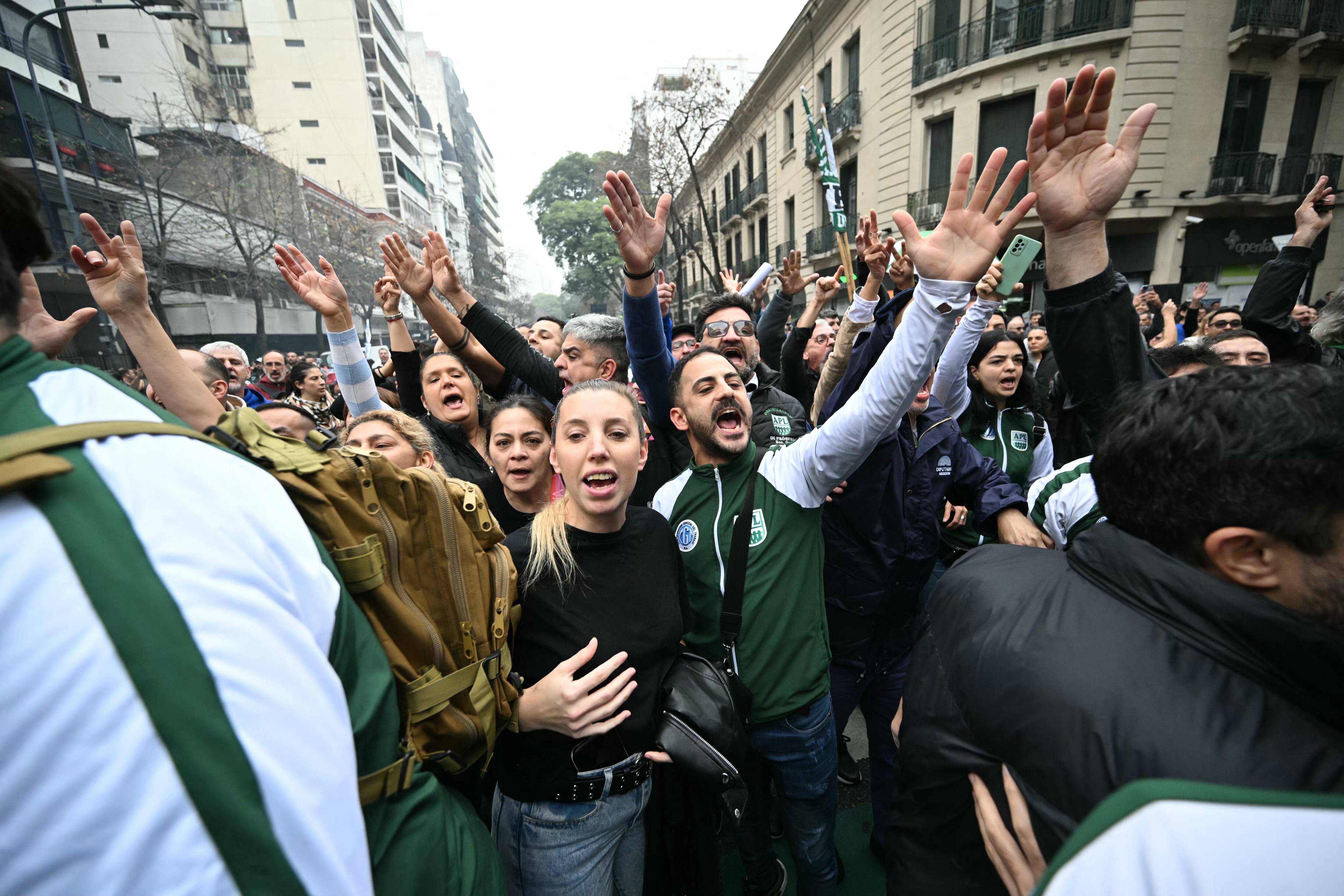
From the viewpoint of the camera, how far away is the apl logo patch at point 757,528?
6.89ft

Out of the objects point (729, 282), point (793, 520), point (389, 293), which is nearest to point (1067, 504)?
point (793, 520)

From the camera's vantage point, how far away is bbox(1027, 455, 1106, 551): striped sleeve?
175 cm

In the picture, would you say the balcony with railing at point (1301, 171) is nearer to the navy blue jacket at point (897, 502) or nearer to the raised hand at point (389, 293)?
the navy blue jacket at point (897, 502)

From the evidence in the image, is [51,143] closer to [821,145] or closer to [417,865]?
[821,145]

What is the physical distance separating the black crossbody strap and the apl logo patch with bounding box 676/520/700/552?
15cm

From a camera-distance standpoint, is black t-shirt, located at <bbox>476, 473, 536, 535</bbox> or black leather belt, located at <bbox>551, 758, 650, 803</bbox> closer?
black leather belt, located at <bbox>551, 758, 650, 803</bbox>

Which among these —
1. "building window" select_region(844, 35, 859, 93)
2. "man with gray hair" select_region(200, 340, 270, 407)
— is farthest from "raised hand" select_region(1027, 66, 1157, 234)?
"building window" select_region(844, 35, 859, 93)

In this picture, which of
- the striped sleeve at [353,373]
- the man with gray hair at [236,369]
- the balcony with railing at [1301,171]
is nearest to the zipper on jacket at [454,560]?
the striped sleeve at [353,373]

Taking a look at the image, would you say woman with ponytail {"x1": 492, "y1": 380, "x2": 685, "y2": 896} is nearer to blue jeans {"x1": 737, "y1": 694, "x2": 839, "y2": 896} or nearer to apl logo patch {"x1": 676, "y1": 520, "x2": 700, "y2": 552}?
apl logo patch {"x1": 676, "y1": 520, "x2": 700, "y2": 552}

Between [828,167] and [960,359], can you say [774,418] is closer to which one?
[960,359]

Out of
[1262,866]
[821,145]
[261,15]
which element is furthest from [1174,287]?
[261,15]

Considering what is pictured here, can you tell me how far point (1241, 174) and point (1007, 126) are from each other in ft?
18.6

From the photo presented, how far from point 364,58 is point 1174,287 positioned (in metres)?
52.5

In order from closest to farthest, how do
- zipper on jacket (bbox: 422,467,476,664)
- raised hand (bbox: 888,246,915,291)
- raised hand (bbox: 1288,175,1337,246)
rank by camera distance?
1. zipper on jacket (bbox: 422,467,476,664)
2. raised hand (bbox: 1288,175,1337,246)
3. raised hand (bbox: 888,246,915,291)
